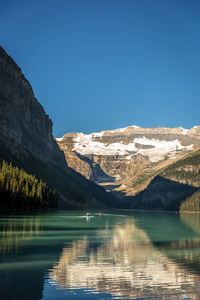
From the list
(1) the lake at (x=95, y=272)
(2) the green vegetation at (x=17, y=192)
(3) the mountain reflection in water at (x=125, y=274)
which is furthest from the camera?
(2) the green vegetation at (x=17, y=192)

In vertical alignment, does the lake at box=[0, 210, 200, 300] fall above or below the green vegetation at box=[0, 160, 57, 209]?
below

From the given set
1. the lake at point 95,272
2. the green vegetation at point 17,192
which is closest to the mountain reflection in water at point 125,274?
the lake at point 95,272

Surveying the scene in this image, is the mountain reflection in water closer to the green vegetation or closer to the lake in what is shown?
the lake

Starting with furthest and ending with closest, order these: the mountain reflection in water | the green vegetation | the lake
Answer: the green vegetation < the mountain reflection in water < the lake

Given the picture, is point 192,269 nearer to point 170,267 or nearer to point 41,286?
point 170,267

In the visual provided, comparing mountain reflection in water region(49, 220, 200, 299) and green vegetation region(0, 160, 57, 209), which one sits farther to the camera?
green vegetation region(0, 160, 57, 209)

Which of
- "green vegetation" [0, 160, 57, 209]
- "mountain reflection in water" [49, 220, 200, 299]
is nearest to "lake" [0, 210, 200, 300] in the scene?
"mountain reflection in water" [49, 220, 200, 299]

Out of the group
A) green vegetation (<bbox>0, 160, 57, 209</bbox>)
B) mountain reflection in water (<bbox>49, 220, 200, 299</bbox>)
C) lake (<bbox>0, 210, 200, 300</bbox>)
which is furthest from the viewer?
green vegetation (<bbox>0, 160, 57, 209</bbox>)

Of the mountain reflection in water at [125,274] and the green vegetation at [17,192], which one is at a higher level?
the green vegetation at [17,192]

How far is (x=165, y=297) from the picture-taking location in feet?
89.6

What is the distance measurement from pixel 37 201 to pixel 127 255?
5698 inches

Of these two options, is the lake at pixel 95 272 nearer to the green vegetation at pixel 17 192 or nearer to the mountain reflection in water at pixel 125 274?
the mountain reflection in water at pixel 125 274

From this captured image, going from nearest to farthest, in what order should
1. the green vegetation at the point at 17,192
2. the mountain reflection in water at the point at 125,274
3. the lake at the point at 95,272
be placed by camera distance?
1. the lake at the point at 95,272
2. the mountain reflection in water at the point at 125,274
3. the green vegetation at the point at 17,192

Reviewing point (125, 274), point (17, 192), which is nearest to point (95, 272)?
point (125, 274)
